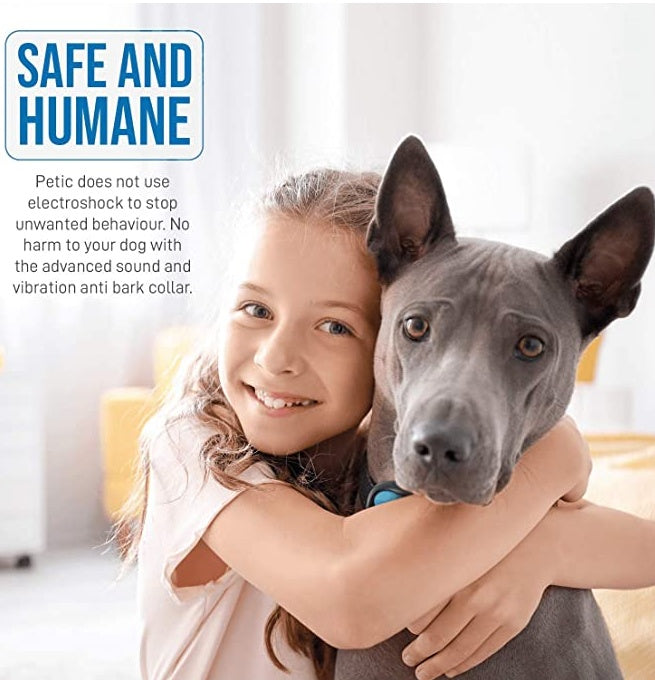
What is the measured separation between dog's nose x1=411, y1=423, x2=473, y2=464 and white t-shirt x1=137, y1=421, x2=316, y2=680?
A: 32 centimetres

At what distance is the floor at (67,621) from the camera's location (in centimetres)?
293

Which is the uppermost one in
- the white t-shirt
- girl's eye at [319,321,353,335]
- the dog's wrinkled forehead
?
the dog's wrinkled forehead

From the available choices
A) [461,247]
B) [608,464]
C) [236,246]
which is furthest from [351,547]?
[608,464]

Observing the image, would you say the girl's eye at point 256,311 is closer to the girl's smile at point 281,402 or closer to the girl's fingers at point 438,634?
the girl's smile at point 281,402

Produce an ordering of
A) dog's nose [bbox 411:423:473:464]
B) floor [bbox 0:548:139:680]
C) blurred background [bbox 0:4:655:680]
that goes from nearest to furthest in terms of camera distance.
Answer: dog's nose [bbox 411:423:473:464], floor [bbox 0:548:139:680], blurred background [bbox 0:4:655:680]

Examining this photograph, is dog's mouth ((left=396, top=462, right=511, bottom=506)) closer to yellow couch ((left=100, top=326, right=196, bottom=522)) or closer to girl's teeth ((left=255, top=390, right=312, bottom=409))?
girl's teeth ((left=255, top=390, right=312, bottom=409))

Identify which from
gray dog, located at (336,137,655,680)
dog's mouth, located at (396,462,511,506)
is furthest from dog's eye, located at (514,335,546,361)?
dog's mouth, located at (396,462,511,506)

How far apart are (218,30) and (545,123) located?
1679 millimetres

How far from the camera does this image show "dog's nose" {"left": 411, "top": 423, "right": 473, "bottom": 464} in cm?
86

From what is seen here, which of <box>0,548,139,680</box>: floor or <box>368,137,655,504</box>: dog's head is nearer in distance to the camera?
<box>368,137,655,504</box>: dog's head

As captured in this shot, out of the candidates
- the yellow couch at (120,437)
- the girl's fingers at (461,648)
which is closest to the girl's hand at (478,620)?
the girl's fingers at (461,648)

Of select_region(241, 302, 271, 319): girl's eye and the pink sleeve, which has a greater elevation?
select_region(241, 302, 271, 319): girl's eye

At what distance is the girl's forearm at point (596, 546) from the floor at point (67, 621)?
5.16 ft

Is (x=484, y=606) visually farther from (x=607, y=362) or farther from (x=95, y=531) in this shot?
(x=95, y=531)
